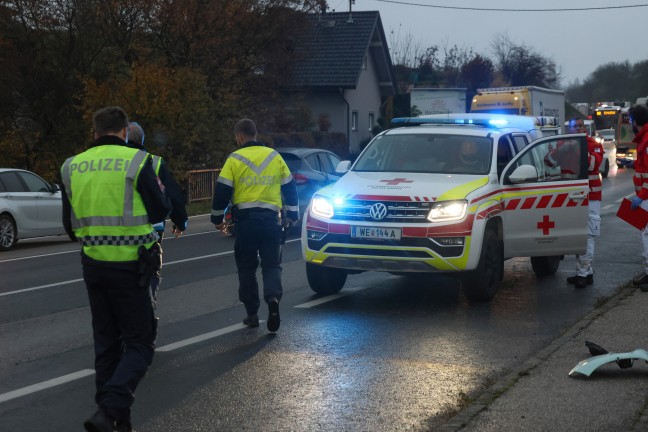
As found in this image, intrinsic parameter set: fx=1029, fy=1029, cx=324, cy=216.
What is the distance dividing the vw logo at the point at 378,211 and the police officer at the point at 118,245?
4.57 metres

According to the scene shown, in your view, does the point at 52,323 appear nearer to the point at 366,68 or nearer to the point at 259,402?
the point at 259,402

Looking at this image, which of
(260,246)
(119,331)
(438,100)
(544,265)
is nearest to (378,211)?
(260,246)

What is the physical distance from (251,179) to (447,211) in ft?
7.26

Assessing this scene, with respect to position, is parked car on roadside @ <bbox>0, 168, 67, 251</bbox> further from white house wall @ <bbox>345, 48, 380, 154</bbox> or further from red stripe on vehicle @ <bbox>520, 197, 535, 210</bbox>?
white house wall @ <bbox>345, 48, 380, 154</bbox>

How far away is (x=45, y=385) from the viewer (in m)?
7.27

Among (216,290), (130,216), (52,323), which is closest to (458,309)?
(216,290)

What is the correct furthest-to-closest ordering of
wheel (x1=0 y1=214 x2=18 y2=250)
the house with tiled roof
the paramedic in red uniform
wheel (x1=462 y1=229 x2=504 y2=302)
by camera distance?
the house with tiled roof → wheel (x1=0 y1=214 x2=18 y2=250) → the paramedic in red uniform → wheel (x1=462 y1=229 x2=504 y2=302)

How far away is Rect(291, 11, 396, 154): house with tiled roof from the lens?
163ft

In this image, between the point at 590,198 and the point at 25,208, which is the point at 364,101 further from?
the point at 590,198

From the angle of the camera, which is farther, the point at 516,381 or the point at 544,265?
the point at 544,265

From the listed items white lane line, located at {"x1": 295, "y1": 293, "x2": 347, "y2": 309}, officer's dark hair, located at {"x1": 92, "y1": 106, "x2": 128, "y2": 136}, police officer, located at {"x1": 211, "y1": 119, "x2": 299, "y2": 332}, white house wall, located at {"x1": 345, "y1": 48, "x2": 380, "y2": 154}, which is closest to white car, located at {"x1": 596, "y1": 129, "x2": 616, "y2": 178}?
white house wall, located at {"x1": 345, "y1": 48, "x2": 380, "y2": 154}

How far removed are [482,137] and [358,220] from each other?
88.8 inches

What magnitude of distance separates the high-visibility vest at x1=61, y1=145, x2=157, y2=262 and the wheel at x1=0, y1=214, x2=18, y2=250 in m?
12.9

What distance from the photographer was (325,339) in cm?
879
